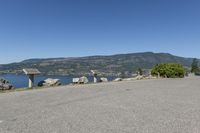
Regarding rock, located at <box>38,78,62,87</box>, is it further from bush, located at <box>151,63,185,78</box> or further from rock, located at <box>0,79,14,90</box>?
bush, located at <box>151,63,185,78</box>

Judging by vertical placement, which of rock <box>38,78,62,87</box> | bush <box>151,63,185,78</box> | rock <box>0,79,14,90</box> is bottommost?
bush <box>151,63,185,78</box>

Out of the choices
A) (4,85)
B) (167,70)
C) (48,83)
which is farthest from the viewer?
(167,70)

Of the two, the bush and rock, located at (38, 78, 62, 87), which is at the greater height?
rock, located at (38, 78, 62, 87)

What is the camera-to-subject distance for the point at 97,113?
9016 mm

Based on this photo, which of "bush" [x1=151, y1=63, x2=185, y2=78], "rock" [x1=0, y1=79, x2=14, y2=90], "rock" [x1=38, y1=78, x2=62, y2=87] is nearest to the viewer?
"rock" [x1=0, y1=79, x2=14, y2=90]

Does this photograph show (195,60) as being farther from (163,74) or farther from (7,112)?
(7,112)

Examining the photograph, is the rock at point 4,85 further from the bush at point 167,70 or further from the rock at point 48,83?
the bush at point 167,70

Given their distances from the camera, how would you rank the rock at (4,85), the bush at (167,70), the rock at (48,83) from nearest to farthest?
the rock at (4,85) → the rock at (48,83) → the bush at (167,70)

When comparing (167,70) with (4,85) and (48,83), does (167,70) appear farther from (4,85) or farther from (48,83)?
(4,85)

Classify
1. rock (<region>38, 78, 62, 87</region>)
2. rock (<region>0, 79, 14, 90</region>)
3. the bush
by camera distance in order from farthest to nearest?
the bush
rock (<region>38, 78, 62, 87</region>)
rock (<region>0, 79, 14, 90</region>)

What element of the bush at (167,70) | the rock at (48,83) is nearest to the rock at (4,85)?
the rock at (48,83)

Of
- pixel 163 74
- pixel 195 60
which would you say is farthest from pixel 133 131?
pixel 195 60

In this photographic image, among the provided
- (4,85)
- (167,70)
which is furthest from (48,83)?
(167,70)

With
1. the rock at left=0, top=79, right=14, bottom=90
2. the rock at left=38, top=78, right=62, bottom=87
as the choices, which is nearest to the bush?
the rock at left=38, top=78, right=62, bottom=87
